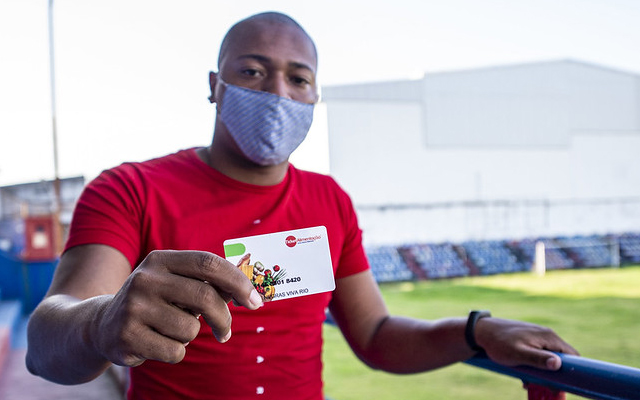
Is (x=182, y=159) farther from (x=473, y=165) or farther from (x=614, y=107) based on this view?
(x=614, y=107)

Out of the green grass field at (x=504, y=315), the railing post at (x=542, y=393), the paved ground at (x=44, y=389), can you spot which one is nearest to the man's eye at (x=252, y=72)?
the railing post at (x=542, y=393)

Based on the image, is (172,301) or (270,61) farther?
(270,61)

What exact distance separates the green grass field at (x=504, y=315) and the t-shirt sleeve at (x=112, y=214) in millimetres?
1408

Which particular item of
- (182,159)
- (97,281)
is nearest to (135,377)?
(97,281)

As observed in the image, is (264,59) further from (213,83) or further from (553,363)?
(553,363)

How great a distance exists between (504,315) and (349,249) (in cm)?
825

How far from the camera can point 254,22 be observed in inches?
42.6

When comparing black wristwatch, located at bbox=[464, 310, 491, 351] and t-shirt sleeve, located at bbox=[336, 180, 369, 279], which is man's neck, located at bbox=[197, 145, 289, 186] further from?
black wristwatch, located at bbox=[464, 310, 491, 351]

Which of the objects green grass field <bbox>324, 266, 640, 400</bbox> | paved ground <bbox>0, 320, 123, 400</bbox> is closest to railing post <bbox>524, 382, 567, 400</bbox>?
green grass field <bbox>324, 266, 640, 400</bbox>

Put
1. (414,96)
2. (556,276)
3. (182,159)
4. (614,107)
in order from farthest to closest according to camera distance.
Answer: (614,107)
(414,96)
(556,276)
(182,159)

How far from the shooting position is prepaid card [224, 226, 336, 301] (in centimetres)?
75

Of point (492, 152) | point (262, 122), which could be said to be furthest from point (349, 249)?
point (492, 152)

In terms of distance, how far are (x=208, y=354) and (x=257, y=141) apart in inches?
15.6

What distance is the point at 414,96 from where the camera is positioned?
18.7 meters
